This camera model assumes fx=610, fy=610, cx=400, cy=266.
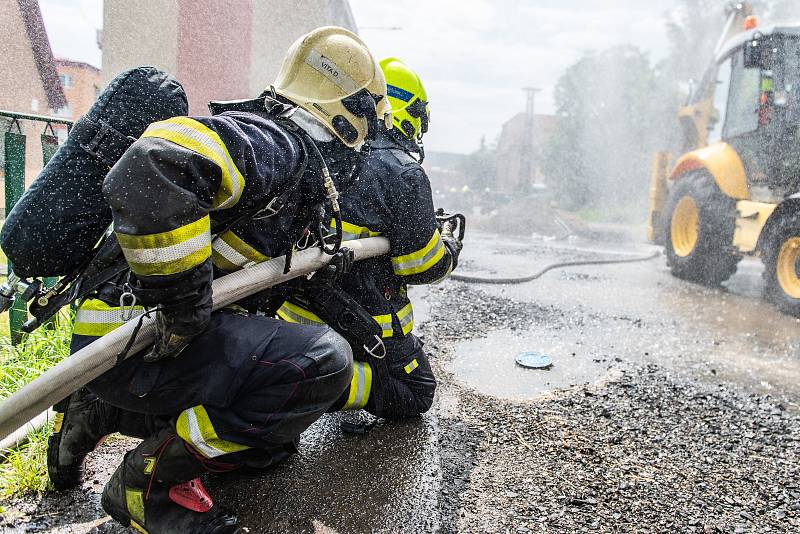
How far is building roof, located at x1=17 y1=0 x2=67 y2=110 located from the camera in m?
3.37

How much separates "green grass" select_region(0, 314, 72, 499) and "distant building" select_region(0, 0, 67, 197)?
91cm

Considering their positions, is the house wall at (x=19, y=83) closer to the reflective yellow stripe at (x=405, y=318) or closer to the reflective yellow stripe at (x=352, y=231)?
the reflective yellow stripe at (x=352, y=231)

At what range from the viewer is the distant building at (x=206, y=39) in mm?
4589

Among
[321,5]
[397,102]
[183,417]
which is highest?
[321,5]

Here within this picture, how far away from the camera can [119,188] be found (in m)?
1.53

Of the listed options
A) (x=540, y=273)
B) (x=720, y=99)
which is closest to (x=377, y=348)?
(x=540, y=273)

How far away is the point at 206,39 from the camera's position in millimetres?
5793

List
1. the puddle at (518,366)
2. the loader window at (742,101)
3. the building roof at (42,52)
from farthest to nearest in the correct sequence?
the loader window at (742,101) → the puddle at (518,366) → the building roof at (42,52)

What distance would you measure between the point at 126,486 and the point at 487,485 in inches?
51.7

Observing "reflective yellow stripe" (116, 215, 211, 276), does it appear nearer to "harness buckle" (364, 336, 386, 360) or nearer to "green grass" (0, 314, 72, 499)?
"green grass" (0, 314, 72, 499)

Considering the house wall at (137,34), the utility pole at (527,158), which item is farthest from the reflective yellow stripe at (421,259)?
the utility pole at (527,158)

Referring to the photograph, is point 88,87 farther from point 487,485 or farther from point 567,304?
point 567,304

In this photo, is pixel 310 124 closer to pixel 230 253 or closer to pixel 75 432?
pixel 230 253

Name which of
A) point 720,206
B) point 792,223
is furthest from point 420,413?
point 720,206
